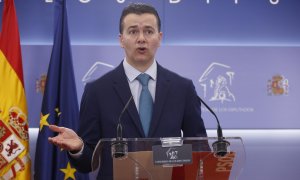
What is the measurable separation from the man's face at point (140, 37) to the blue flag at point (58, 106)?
1.31 meters

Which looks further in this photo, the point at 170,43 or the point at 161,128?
the point at 170,43

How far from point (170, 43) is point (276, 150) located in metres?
1.31

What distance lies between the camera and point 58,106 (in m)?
3.11

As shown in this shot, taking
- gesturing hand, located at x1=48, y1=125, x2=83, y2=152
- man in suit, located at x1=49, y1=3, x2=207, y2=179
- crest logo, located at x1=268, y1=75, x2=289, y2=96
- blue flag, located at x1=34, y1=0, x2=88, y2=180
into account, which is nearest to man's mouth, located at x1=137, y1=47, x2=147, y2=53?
man in suit, located at x1=49, y1=3, x2=207, y2=179

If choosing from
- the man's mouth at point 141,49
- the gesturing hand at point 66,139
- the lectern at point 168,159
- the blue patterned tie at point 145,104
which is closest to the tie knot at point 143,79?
the blue patterned tie at point 145,104

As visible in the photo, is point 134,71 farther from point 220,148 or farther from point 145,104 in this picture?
point 220,148

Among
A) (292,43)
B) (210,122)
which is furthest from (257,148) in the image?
(292,43)

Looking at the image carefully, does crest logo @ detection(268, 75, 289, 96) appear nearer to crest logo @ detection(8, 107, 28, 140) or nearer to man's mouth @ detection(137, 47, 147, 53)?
man's mouth @ detection(137, 47, 147, 53)

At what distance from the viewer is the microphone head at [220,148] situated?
1.29 m

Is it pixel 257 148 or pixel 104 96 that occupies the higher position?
pixel 104 96

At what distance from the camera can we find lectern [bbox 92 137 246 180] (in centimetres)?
123

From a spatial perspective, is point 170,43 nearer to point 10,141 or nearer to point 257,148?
point 257,148

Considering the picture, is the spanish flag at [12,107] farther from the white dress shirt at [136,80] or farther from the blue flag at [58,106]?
the white dress shirt at [136,80]

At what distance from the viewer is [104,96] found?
1869mm
